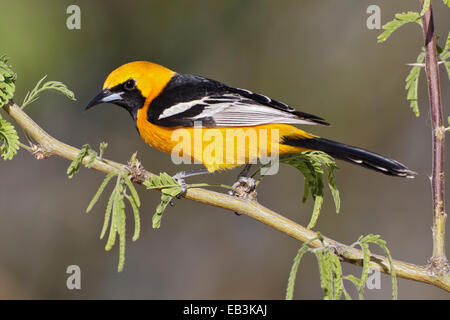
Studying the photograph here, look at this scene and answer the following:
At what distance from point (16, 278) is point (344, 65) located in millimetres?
4656

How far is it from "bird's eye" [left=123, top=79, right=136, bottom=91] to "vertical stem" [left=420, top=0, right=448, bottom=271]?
7.89ft

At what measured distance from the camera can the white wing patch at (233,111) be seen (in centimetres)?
366

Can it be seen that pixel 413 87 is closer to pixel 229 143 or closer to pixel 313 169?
pixel 313 169

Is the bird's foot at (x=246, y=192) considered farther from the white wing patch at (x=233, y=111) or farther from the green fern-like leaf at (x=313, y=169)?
the white wing patch at (x=233, y=111)

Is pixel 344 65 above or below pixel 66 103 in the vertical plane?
above

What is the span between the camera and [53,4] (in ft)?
21.1

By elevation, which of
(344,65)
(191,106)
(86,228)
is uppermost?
(344,65)

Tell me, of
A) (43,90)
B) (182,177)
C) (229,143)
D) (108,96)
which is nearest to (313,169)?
(182,177)

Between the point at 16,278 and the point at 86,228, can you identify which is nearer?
the point at 16,278

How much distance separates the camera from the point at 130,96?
436cm

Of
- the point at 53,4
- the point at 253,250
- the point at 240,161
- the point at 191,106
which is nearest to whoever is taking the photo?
the point at 240,161

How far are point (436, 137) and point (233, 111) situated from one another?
175 centimetres

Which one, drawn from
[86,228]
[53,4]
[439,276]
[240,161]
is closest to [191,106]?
[240,161]

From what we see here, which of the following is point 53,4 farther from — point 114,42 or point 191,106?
point 191,106
